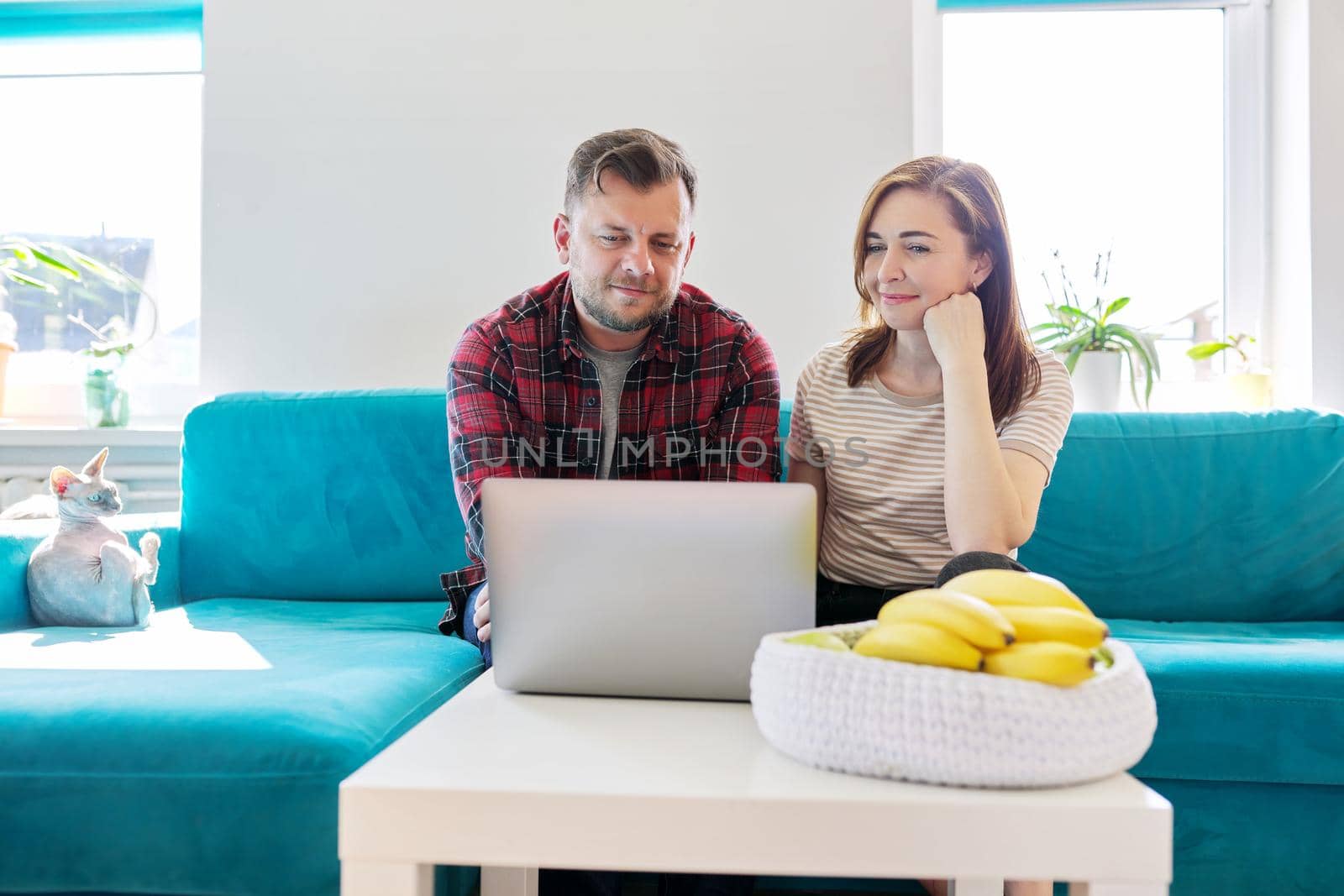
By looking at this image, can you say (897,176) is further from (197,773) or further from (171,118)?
(171,118)

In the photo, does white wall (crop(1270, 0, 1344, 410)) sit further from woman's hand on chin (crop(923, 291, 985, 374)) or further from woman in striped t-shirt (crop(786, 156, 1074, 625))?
woman's hand on chin (crop(923, 291, 985, 374))

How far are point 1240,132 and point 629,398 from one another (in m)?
1.88

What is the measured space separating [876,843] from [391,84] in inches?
90.1

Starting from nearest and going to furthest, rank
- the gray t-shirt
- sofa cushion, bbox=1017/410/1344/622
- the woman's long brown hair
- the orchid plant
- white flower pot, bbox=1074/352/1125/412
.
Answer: the woman's long brown hair
the gray t-shirt
sofa cushion, bbox=1017/410/1344/622
white flower pot, bbox=1074/352/1125/412
the orchid plant

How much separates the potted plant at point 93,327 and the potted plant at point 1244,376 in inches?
101

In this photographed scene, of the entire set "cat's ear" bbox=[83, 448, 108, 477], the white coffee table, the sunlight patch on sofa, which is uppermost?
"cat's ear" bbox=[83, 448, 108, 477]

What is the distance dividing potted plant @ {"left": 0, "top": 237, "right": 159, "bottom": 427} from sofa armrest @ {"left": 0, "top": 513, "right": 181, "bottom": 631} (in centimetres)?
61

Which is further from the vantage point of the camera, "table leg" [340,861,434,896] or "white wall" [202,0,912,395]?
"white wall" [202,0,912,395]

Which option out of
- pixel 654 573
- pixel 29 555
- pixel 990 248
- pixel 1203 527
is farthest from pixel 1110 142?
pixel 29 555

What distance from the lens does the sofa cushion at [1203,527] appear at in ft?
6.37

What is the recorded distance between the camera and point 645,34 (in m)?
2.47

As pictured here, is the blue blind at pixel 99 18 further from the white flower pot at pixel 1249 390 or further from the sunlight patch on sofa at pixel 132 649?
the white flower pot at pixel 1249 390

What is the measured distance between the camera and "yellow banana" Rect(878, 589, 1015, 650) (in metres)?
0.68

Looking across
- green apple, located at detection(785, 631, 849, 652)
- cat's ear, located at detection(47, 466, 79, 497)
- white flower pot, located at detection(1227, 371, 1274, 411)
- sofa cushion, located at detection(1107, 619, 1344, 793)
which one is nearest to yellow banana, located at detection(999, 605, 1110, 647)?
green apple, located at detection(785, 631, 849, 652)
